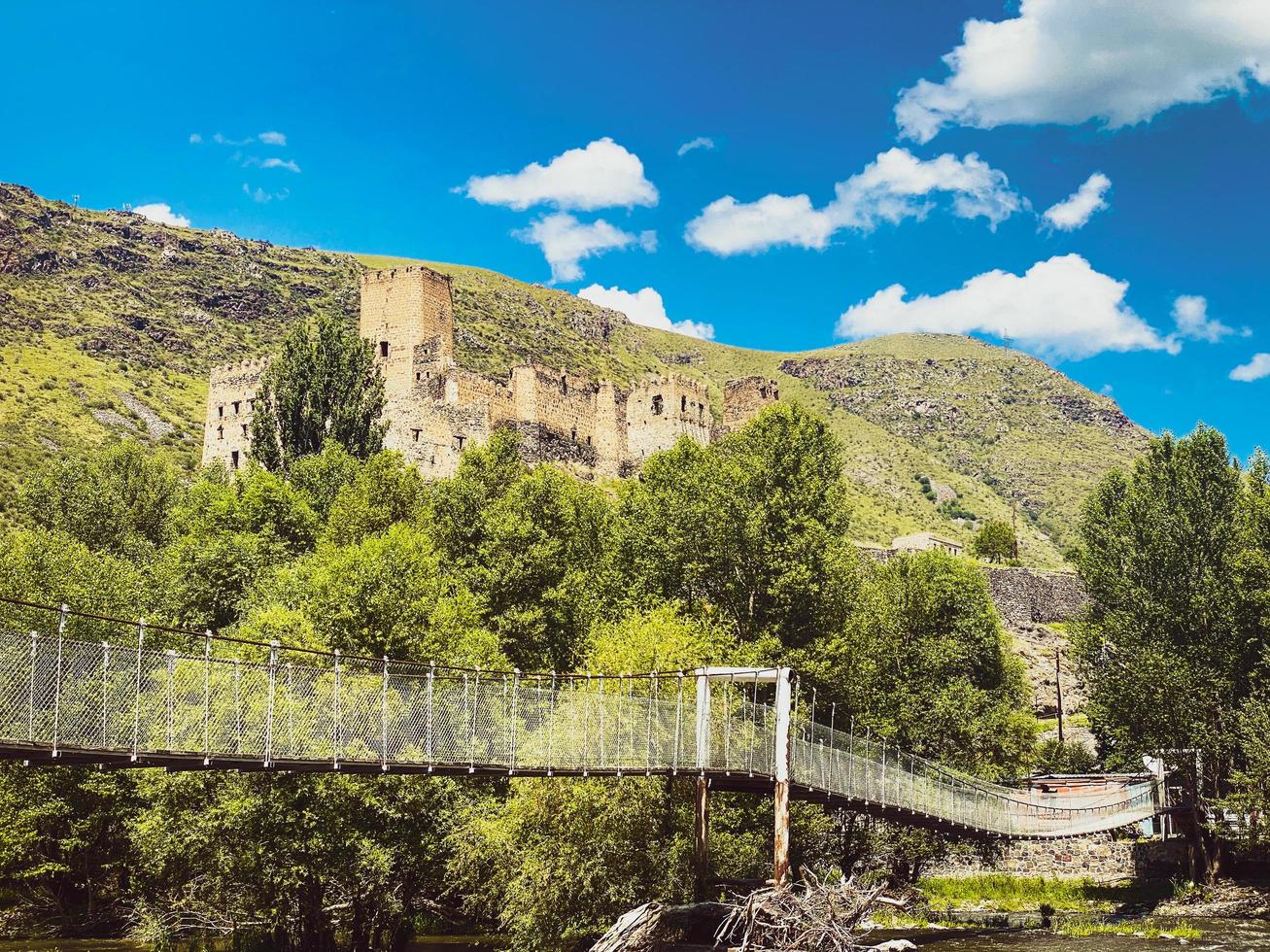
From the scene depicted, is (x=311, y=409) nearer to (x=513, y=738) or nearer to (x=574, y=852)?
(x=574, y=852)

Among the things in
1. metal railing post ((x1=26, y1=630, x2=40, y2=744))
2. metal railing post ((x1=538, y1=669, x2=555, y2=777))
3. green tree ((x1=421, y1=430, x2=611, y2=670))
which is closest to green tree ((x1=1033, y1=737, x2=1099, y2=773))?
green tree ((x1=421, y1=430, x2=611, y2=670))

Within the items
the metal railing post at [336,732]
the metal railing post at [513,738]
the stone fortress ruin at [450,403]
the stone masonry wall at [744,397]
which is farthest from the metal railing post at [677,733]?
the stone masonry wall at [744,397]

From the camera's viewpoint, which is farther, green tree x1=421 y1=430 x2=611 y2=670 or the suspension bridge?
green tree x1=421 y1=430 x2=611 y2=670

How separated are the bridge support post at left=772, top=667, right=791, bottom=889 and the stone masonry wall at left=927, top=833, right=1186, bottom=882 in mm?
16206

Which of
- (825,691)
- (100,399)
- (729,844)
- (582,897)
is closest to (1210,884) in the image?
(825,691)

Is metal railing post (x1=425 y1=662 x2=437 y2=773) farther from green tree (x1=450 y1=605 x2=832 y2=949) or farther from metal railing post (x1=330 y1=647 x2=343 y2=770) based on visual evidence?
green tree (x1=450 y1=605 x2=832 y2=949)

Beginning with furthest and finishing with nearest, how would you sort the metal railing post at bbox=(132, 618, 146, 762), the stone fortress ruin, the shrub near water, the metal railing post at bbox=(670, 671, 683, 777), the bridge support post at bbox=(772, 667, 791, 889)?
the stone fortress ruin
the shrub near water
the bridge support post at bbox=(772, 667, 791, 889)
the metal railing post at bbox=(670, 671, 683, 777)
the metal railing post at bbox=(132, 618, 146, 762)

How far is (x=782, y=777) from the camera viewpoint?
786 inches

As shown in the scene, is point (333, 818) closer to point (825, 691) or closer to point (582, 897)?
point (582, 897)

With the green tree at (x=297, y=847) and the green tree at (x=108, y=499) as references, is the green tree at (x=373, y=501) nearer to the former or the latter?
the green tree at (x=108, y=499)

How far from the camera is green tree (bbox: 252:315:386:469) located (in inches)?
1908

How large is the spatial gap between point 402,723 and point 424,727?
0.34 metres

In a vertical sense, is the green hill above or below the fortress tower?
above

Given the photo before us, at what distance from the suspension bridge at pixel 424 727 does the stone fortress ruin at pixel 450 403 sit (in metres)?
34.7
